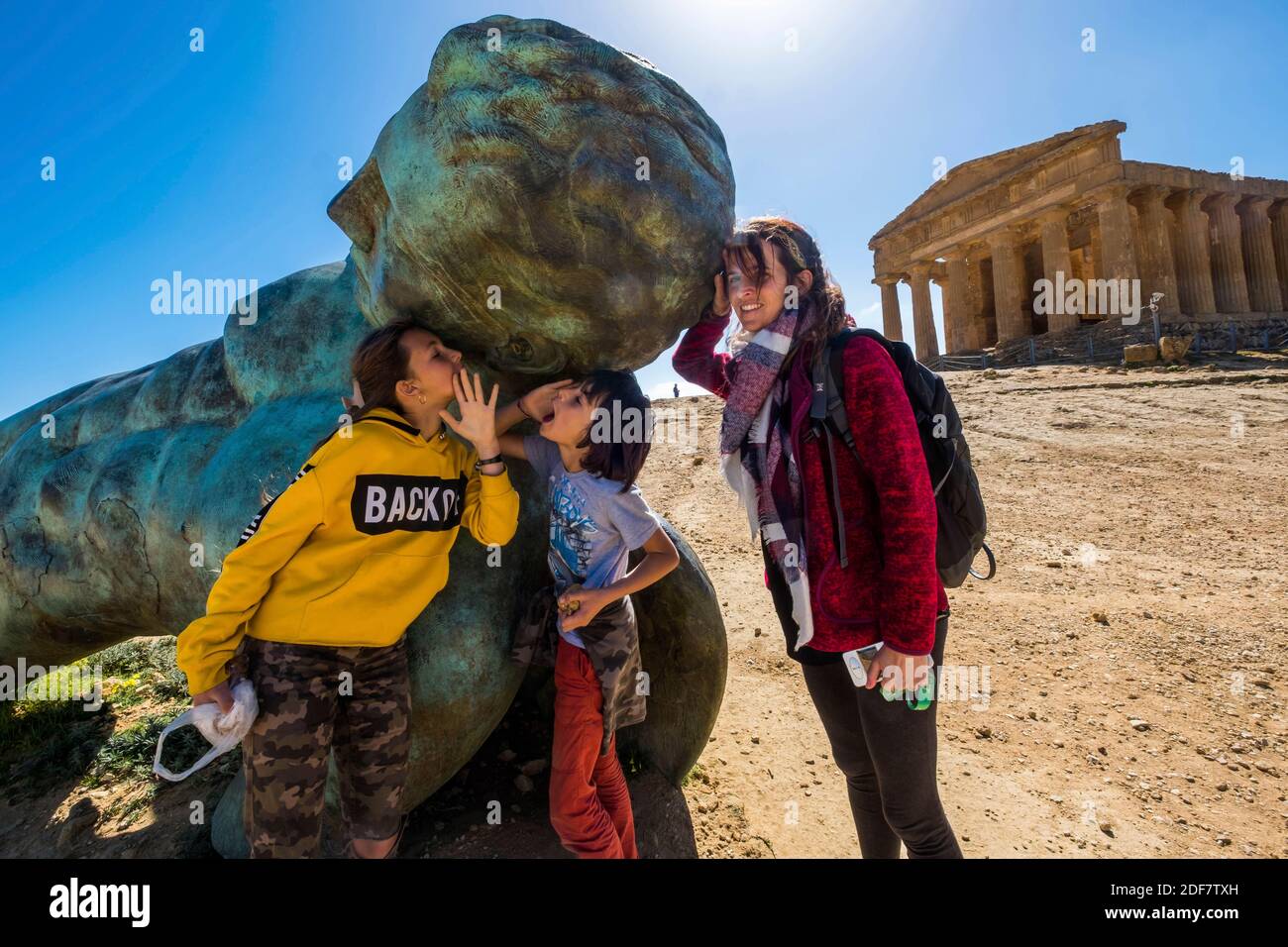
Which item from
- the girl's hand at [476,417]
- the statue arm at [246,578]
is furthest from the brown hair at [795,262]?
the statue arm at [246,578]

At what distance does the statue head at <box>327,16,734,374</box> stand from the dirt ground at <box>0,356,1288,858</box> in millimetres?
1708

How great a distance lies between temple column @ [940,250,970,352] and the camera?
26.8 meters

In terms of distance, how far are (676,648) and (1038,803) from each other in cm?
184

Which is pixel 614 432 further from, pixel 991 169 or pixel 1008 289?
pixel 991 169

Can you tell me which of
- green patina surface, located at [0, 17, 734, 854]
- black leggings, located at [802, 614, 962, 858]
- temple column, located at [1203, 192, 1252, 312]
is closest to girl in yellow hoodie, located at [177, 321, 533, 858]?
green patina surface, located at [0, 17, 734, 854]

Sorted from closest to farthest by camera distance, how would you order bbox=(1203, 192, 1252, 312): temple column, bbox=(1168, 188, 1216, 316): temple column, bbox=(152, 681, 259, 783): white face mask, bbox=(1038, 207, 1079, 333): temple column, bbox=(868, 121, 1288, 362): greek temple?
bbox=(152, 681, 259, 783): white face mask → bbox=(868, 121, 1288, 362): greek temple → bbox=(1038, 207, 1079, 333): temple column → bbox=(1168, 188, 1216, 316): temple column → bbox=(1203, 192, 1252, 312): temple column

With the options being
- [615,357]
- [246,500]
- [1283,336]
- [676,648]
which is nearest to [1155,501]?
[676,648]

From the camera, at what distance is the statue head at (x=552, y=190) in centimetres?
145

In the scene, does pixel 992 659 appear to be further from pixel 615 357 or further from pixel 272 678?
pixel 272 678

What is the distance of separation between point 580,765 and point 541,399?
39.9 inches

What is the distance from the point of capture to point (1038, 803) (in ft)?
9.38

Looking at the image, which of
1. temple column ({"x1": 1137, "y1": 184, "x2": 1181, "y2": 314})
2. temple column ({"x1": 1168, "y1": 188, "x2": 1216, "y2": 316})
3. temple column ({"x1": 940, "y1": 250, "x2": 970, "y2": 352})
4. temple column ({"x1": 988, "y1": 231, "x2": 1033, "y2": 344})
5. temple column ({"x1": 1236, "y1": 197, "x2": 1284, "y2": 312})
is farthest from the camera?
temple column ({"x1": 940, "y1": 250, "x2": 970, "y2": 352})

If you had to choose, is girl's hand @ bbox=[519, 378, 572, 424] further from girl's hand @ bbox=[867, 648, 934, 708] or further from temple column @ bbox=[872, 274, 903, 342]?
temple column @ bbox=[872, 274, 903, 342]

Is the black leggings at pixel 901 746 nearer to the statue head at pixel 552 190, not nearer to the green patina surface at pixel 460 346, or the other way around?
the green patina surface at pixel 460 346
